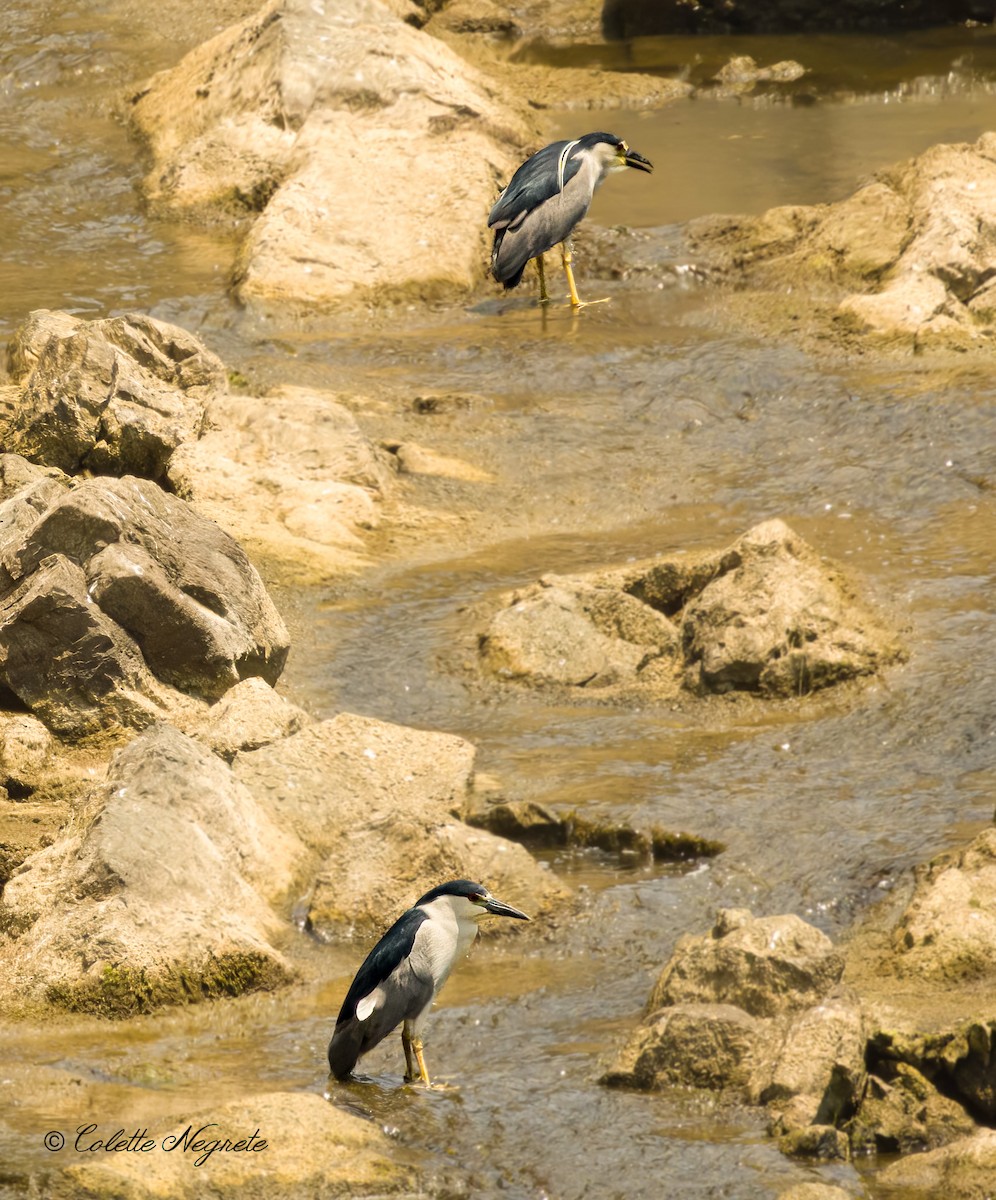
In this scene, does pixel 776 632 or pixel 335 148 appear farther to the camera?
pixel 335 148

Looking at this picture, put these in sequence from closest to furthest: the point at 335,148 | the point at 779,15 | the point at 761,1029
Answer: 1. the point at 761,1029
2. the point at 335,148
3. the point at 779,15

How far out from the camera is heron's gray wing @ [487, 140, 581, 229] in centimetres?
1163

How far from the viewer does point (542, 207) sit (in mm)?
11633

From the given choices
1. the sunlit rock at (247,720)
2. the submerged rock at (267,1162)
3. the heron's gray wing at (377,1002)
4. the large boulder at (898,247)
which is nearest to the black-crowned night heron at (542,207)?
the large boulder at (898,247)

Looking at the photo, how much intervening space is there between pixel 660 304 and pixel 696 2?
24.1ft

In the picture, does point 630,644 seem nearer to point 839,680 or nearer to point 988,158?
point 839,680

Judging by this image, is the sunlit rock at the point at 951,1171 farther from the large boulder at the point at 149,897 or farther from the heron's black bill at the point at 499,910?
the large boulder at the point at 149,897

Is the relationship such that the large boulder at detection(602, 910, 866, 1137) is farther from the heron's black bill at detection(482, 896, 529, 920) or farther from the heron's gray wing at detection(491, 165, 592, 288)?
the heron's gray wing at detection(491, 165, 592, 288)

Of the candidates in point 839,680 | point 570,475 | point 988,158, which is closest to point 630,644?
point 839,680

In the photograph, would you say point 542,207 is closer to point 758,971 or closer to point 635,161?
point 635,161

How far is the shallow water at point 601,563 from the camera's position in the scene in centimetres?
526

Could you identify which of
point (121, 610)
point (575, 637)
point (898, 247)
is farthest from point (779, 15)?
point (121, 610)

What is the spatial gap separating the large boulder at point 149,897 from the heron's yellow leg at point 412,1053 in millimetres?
753

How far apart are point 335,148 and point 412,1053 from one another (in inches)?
363
